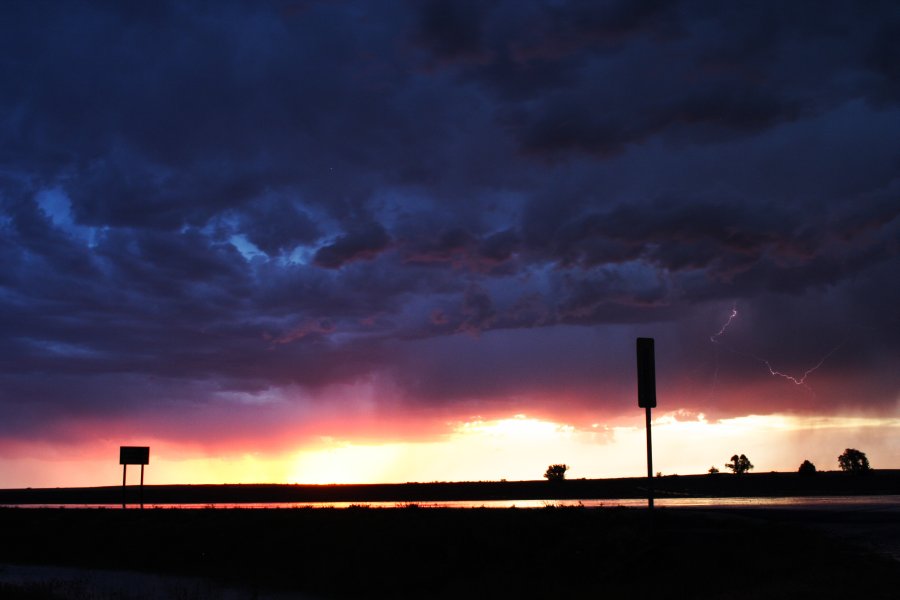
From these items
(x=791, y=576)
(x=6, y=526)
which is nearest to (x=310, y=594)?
(x=791, y=576)

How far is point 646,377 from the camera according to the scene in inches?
741

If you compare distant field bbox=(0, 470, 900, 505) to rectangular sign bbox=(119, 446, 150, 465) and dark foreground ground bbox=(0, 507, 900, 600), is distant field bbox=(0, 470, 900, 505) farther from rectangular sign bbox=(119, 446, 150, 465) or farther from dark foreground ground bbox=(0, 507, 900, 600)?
dark foreground ground bbox=(0, 507, 900, 600)

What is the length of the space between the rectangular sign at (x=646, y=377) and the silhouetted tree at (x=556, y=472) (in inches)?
3900

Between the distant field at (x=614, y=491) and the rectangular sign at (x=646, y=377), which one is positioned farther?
the distant field at (x=614, y=491)

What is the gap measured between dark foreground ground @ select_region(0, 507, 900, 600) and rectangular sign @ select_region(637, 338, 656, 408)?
3.41m

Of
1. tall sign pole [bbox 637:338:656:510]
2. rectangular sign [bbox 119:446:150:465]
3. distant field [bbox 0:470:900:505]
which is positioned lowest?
distant field [bbox 0:470:900:505]

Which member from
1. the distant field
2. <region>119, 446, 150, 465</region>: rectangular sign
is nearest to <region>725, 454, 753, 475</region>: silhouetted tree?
the distant field

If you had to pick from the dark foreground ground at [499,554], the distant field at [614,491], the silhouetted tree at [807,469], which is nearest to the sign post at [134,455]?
the dark foreground ground at [499,554]

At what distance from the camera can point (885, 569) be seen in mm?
15578

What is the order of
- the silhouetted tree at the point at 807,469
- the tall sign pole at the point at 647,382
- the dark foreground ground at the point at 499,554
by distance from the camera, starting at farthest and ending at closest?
1. the silhouetted tree at the point at 807,469
2. the tall sign pole at the point at 647,382
3. the dark foreground ground at the point at 499,554

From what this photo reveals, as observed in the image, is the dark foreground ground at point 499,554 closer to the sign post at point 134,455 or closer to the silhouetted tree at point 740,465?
the sign post at point 134,455

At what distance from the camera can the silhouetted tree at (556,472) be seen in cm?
11494

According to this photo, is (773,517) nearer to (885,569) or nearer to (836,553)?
(836,553)

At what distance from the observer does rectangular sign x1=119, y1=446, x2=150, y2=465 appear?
56344 mm
